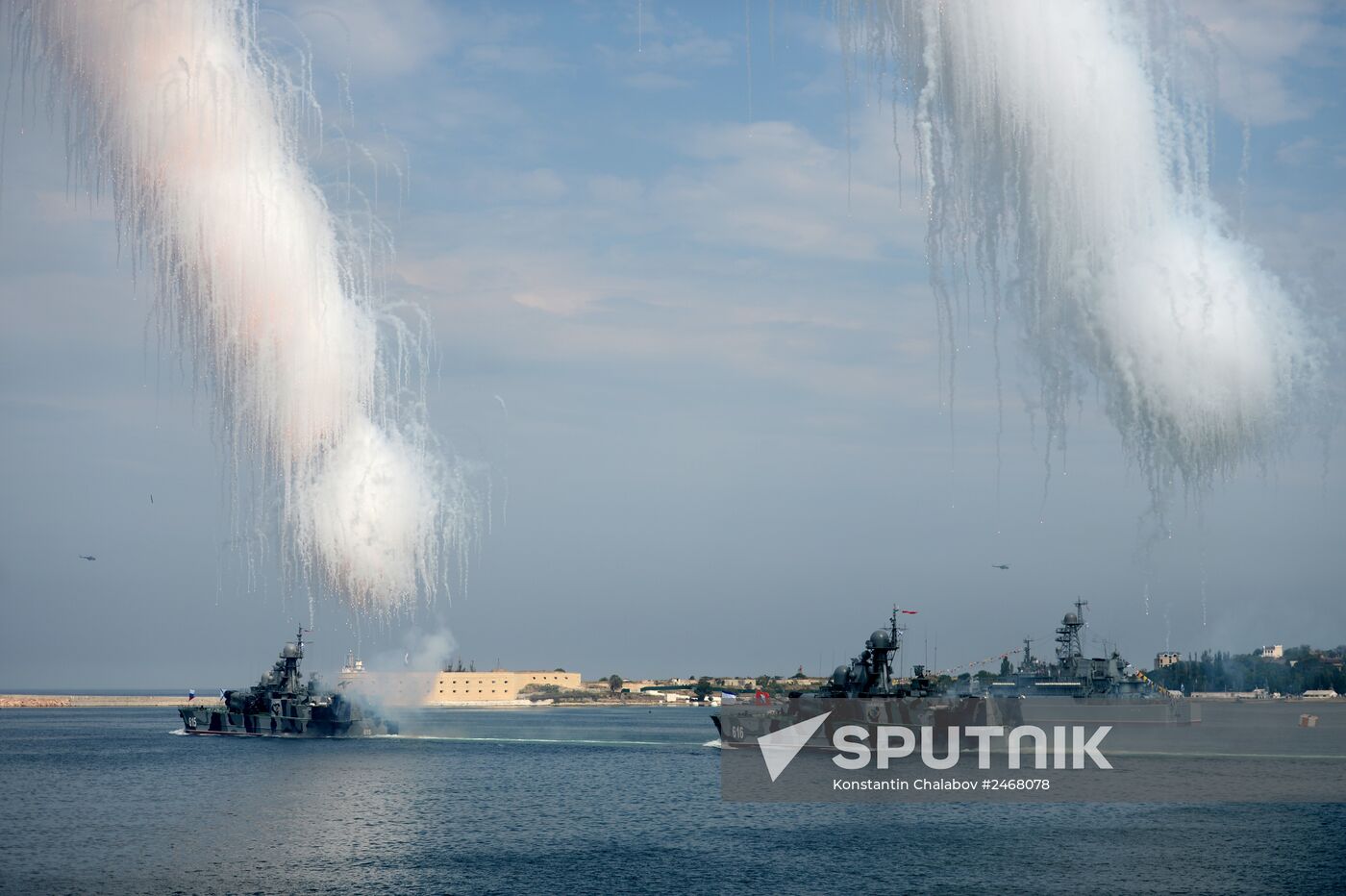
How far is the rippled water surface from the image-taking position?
58594 millimetres

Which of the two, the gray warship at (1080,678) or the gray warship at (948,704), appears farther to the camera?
the gray warship at (1080,678)

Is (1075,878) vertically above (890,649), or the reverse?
(890,649)

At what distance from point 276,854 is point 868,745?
76216mm

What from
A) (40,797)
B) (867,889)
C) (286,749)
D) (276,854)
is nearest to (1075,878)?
(867,889)

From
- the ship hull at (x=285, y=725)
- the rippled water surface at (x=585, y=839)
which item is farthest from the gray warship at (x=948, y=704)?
the ship hull at (x=285, y=725)

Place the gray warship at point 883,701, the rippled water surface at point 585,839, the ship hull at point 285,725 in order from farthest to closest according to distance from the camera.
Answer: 1. the ship hull at point 285,725
2. the gray warship at point 883,701
3. the rippled water surface at point 585,839

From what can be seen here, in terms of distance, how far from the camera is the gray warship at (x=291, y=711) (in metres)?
168

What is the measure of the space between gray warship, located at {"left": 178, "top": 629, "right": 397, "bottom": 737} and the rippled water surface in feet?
170

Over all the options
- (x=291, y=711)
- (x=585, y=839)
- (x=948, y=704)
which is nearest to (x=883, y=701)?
(x=948, y=704)

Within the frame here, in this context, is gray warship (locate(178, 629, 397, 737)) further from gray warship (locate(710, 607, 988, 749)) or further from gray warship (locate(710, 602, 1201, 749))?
gray warship (locate(710, 607, 988, 749))

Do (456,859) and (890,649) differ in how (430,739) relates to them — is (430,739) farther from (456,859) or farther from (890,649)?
(456,859)

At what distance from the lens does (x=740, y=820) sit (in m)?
80.3

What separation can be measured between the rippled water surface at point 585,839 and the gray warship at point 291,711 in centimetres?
5195

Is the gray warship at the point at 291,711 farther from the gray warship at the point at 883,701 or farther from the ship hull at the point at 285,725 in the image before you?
the gray warship at the point at 883,701
